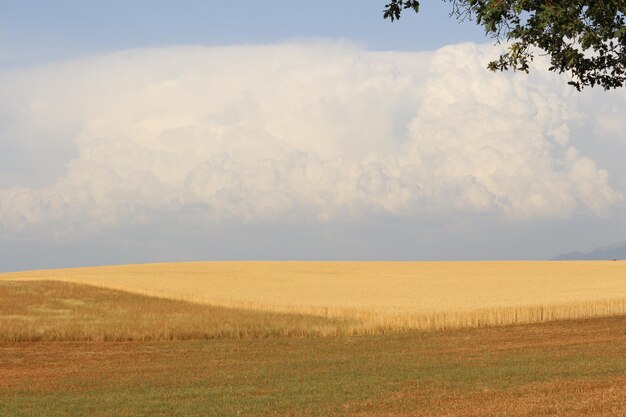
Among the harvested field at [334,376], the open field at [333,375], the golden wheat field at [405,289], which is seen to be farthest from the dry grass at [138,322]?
the golden wheat field at [405,289]

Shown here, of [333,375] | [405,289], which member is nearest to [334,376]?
[333,375]

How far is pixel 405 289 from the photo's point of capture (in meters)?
65.1

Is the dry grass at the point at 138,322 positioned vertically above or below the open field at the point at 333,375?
above

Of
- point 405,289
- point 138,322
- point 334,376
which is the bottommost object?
point 334,376

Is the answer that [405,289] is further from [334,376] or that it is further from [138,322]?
[334,376]

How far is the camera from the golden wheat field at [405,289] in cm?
4581

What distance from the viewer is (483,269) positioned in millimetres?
91062

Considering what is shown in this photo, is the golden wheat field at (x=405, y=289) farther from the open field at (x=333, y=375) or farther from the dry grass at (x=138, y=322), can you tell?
the open field at (x=333, y=375)

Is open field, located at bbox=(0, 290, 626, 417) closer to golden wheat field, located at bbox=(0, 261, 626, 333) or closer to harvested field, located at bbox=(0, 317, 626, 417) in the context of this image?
harvested field, located at bbox=(0, 317, 626, 417)

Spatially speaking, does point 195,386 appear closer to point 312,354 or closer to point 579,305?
point 312,354

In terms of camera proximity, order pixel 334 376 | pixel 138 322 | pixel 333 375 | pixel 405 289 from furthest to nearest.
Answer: pixel 405 289 < pixel 138 322 < pixel 333 375 < pixel 334 376

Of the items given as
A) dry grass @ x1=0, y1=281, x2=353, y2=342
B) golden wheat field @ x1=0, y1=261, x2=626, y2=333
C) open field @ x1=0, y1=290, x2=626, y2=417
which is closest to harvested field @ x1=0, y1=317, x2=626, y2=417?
open field @ x1=0, y1=290, x2=626, y2=417

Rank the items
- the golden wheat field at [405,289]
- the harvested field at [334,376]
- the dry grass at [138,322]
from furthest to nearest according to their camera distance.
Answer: the golden wheat field at [405,289]
the dry grass at [138,322]
the harvested field at [334,376]

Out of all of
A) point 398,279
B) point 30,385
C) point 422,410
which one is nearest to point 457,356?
point 422,410
